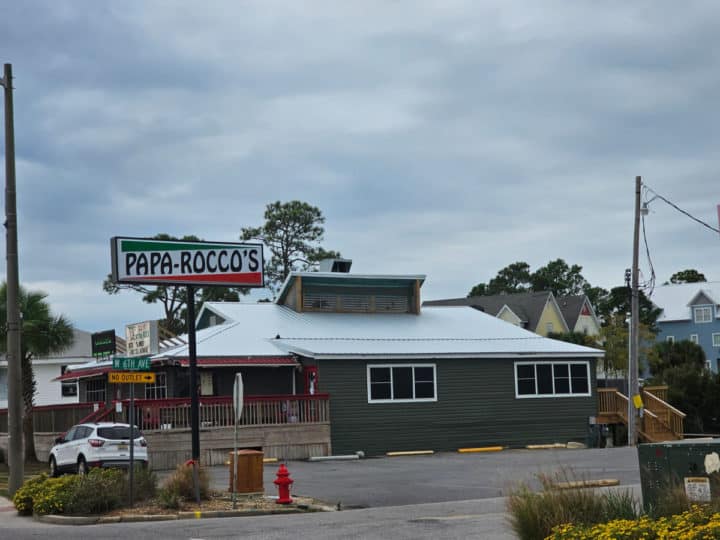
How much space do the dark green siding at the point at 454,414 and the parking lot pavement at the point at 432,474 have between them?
1.63 meters

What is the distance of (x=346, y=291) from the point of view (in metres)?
39.7

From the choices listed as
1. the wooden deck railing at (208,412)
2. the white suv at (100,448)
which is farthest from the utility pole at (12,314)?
the wooden deck railing at (208,412)

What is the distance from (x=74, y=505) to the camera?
59.6 feet

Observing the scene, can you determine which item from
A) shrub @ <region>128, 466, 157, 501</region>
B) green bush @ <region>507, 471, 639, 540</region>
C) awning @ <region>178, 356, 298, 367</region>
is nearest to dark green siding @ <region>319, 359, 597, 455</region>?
awning @ <region>178, 356, 298, 367</region>

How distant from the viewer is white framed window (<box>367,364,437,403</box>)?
34250 mm

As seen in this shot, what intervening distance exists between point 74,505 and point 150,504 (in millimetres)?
1520

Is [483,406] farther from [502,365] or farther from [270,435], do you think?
[270,435]

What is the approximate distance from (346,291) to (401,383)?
6142 millimetres

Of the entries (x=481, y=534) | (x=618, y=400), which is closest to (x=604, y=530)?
(x=481, y=534)

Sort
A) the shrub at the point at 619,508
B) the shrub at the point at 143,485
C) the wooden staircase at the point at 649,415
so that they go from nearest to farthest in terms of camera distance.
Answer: the shrub at the point at 619,508 → the shrub at the point at 143,485 → the wooden staircase at the point at 649,415

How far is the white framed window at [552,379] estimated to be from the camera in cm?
3722

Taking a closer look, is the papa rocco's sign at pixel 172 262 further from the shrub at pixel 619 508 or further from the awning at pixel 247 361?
the shrub at pixel 619 508

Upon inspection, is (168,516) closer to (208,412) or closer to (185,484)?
(185,484)

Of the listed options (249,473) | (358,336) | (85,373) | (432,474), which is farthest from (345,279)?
(249,473)
